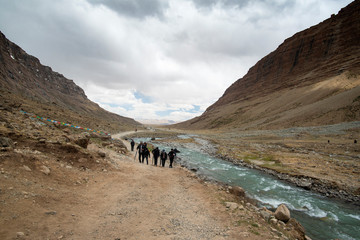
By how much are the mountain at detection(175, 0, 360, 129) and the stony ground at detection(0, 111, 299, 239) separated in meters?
58.9

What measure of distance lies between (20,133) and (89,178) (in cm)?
473

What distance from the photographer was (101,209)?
734 cm

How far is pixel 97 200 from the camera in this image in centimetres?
805

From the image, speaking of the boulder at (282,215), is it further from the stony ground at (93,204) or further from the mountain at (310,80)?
the mountain at (310,80)

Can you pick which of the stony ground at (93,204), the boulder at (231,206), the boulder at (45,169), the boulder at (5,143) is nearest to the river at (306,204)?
the stony ground at (93,204)

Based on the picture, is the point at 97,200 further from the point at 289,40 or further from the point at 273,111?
the point at 289,40

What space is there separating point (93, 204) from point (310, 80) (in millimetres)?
122237

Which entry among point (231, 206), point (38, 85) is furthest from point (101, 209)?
point (38, 85)

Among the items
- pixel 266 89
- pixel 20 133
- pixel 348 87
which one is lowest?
pixel 20 133

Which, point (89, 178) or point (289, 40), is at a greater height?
point (289, 40)

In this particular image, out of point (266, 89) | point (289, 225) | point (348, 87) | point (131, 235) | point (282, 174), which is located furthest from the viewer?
point (266, 89)

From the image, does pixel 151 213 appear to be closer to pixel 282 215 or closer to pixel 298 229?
pixel 282 215

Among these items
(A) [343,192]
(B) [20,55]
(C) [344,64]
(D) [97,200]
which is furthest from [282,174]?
(B) [20,55]

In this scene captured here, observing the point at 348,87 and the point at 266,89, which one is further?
the point at 266,89
